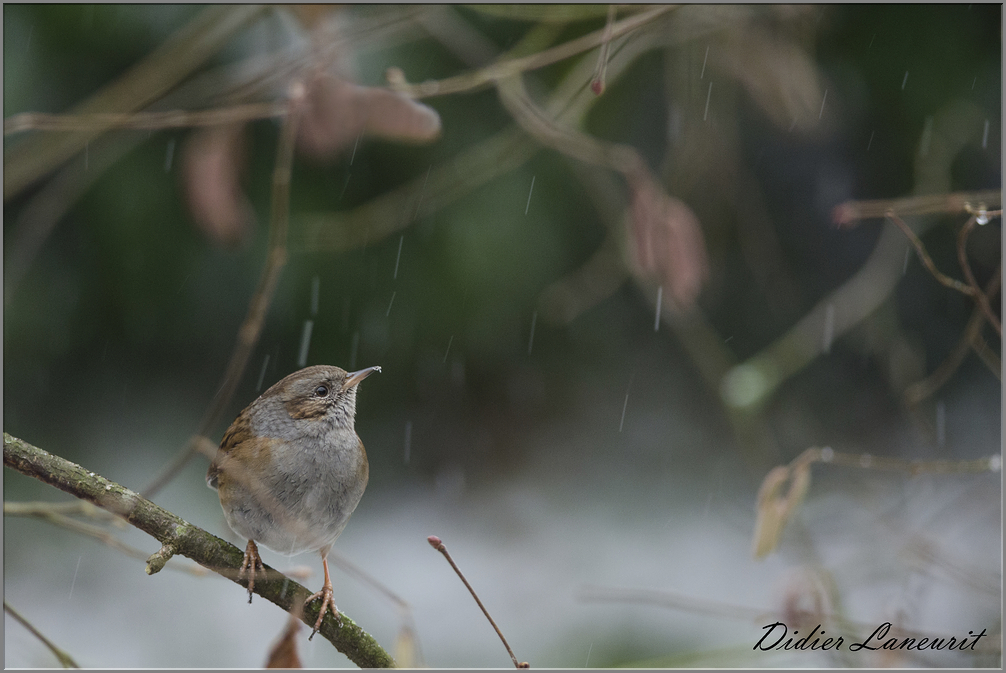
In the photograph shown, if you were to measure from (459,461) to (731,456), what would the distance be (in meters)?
1.21

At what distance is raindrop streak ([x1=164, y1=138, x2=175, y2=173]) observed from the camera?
2.40m

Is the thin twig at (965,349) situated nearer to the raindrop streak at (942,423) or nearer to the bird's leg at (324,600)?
the bird's leg at (324,600)

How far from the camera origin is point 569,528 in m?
3.28

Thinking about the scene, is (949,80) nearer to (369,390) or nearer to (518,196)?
(518,196)

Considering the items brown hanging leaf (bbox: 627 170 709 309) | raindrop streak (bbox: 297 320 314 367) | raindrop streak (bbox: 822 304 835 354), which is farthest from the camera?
raindrop streak (bbox: 822 304 835 354)

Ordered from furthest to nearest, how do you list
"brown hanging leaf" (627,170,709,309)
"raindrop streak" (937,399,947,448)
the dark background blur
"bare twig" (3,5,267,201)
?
"raindrop streak" (937,399,947,448)
the dark background blur
"bare twig" (3,5,267,201)
"brown hanging leaf" (627,170,709,309)

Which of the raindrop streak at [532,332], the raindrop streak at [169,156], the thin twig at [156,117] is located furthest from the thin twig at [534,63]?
the raindrop streak at [532,332]

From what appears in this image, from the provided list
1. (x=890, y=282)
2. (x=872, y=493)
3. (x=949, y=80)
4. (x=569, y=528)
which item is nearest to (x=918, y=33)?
(x=949, y=80)

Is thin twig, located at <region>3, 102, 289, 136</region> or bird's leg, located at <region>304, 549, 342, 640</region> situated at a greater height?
thin twig, located at <region>3, 102, 289, 136</region>

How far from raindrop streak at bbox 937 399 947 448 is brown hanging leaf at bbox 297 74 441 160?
283 cm

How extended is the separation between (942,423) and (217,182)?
3081 mm

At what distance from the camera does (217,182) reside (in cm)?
143

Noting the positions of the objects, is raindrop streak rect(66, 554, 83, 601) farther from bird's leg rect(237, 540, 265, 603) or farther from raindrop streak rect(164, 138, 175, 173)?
bird's leg rect(237, 540, 265, 603)

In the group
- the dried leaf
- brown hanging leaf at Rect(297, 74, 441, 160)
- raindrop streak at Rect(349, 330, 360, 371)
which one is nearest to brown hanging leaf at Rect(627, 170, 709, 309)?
brown hanging leaf at Rect(297, 74, 441, 160)
